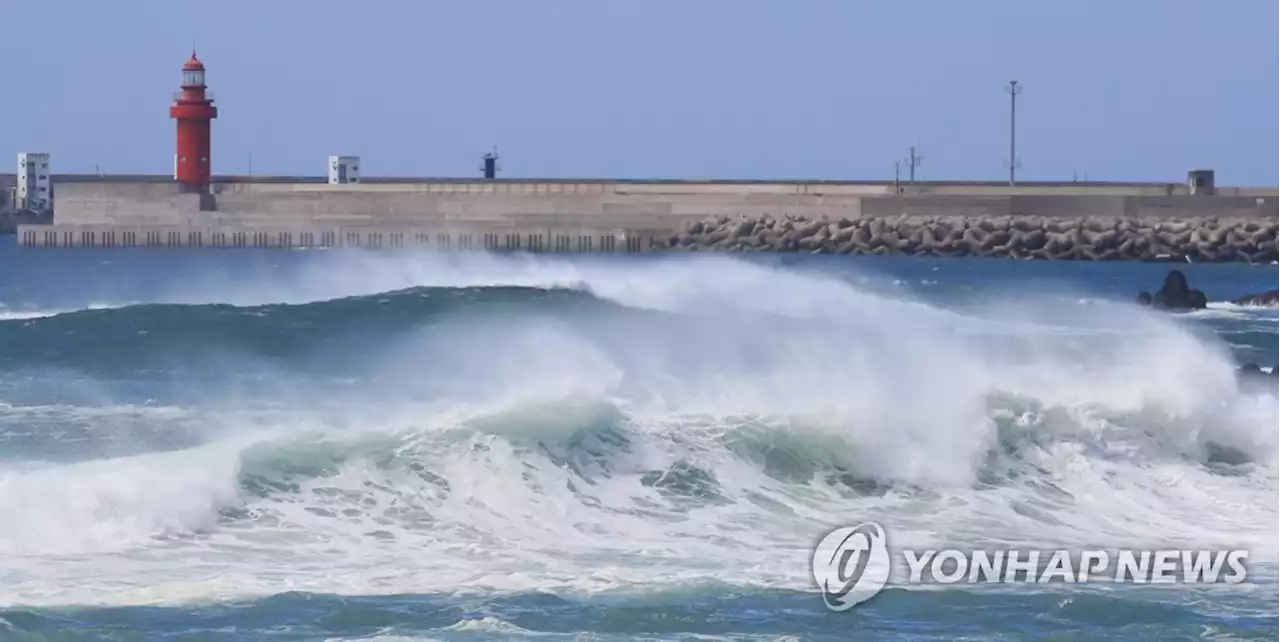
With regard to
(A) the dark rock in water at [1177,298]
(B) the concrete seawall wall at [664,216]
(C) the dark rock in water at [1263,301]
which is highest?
(B) the concrete seawall wall at [664,216]

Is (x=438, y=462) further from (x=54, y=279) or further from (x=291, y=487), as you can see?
(x=54, y=279)

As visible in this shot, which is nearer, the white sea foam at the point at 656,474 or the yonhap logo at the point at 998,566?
the yonhap logo at the point at 998,566

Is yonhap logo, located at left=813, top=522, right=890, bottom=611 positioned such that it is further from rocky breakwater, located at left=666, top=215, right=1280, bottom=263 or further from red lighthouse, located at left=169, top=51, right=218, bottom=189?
red lighthouse, located at left=169, top=51, right=218, bottom=189

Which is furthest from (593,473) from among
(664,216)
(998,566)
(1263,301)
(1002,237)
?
(664,216)

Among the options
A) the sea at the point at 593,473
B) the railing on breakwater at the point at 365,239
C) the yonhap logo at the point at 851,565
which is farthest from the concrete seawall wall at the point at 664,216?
the yonhap logo at the point at 851,565

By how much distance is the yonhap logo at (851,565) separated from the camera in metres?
8.68

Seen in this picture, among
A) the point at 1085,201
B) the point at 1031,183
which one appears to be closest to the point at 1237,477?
the point at 1085,201

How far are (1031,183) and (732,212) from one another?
13662 millimetres

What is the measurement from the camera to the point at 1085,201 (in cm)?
5547

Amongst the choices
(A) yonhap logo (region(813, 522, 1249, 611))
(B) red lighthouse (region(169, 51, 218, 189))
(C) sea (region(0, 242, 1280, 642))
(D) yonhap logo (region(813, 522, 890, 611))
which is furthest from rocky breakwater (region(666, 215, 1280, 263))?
(A) yonhap logo (region(813, 522, 1249, 611))

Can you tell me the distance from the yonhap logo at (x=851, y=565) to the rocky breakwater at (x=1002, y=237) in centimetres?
4253

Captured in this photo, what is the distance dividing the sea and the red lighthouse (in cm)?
4467

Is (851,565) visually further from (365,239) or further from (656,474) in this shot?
(365,239)

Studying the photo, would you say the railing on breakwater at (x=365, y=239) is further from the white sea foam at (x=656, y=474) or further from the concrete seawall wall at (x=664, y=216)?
the white sea foam at (x=656, y=474)
